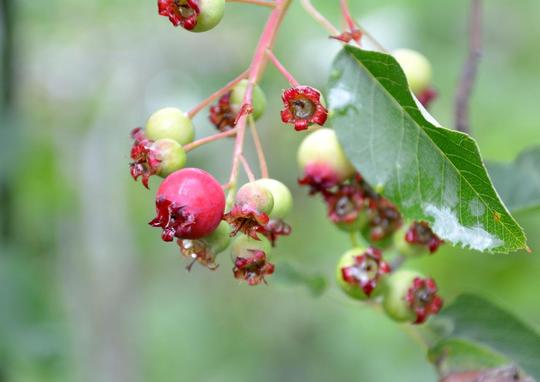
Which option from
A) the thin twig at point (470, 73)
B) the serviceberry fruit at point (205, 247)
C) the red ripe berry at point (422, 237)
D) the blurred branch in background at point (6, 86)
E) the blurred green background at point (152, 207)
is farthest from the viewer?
the blurred green background at point (152, 207)

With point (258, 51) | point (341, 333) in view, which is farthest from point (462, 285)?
point (258, 51)

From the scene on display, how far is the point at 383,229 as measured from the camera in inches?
71.8

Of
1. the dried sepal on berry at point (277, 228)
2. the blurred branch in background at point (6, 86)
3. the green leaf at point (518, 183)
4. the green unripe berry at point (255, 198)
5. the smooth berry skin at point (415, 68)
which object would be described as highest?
the blurred branch in background at point (6, 86)

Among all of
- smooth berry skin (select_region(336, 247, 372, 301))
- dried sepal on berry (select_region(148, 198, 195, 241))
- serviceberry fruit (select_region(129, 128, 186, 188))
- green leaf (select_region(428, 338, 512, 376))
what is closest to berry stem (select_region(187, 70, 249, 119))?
serviceberry fruit (select_region(129, 128, 186, 188))

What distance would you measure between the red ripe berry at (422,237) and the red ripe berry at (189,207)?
23.7 inches

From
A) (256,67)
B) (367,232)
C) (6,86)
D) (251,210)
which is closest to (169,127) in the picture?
(256,67)

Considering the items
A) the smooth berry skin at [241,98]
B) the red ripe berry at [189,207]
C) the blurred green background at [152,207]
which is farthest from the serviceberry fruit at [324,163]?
the blurred green background at [152,207]

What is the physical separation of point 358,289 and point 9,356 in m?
2.19

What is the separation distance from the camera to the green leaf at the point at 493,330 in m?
1.72

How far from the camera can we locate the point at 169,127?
1553 millimetres

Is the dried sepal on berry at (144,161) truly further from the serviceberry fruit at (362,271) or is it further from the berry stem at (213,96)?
the serviceberry fruit at (362,271)

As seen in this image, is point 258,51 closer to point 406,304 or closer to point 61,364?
point 406,304

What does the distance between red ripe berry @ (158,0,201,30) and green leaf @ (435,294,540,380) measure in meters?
0.91

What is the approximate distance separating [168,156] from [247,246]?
222 millimetres
